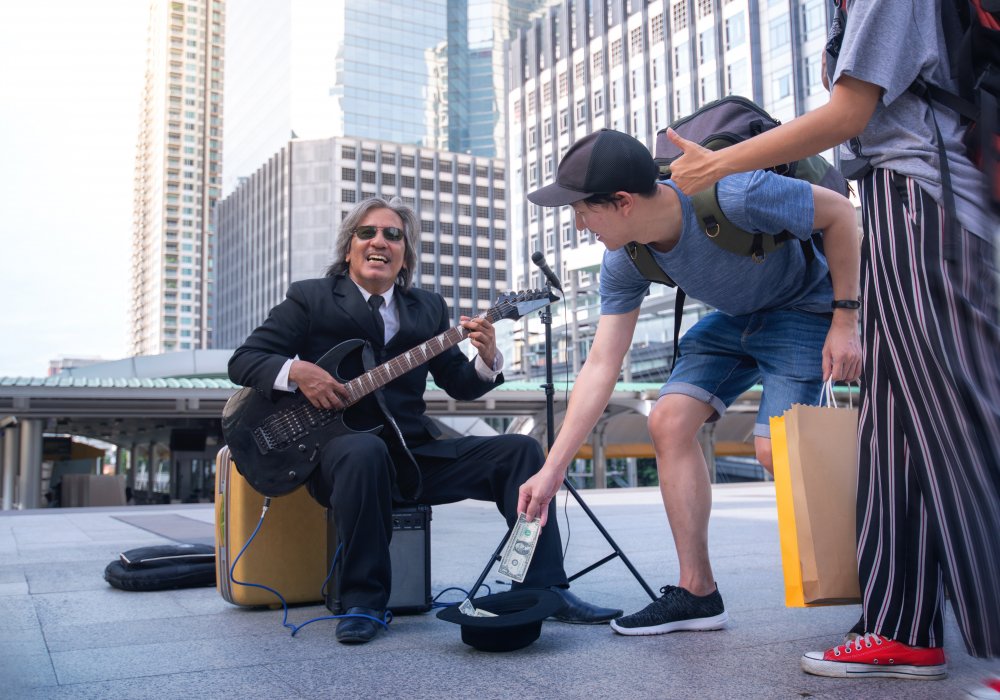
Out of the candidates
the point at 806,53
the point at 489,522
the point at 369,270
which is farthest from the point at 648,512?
the point at 806,53

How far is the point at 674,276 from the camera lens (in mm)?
2762

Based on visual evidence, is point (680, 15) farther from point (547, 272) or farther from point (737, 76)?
point (547, 272)

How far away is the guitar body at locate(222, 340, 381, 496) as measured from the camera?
11.1 feet

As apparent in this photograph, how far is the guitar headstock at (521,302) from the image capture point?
161 inches

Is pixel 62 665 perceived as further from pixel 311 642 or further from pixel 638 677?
pixel 638 677

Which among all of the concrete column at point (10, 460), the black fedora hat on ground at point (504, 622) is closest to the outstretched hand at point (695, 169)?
the black fedora hat on ground at point (504, 622)

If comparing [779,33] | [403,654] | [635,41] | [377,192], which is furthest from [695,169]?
[377,192]

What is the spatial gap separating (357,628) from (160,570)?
194 cm

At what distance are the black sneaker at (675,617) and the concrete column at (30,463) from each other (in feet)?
102

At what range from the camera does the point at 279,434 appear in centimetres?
343

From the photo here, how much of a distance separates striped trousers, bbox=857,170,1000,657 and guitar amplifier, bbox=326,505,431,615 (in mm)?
1809

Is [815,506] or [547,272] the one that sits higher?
[547,272]

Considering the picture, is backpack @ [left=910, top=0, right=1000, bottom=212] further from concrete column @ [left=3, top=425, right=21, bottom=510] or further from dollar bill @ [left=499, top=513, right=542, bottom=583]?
concrete column @ [left=3, top=425, right=21, bottom=510]

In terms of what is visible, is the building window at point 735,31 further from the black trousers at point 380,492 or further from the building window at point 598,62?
the black trousers at point 380,492
